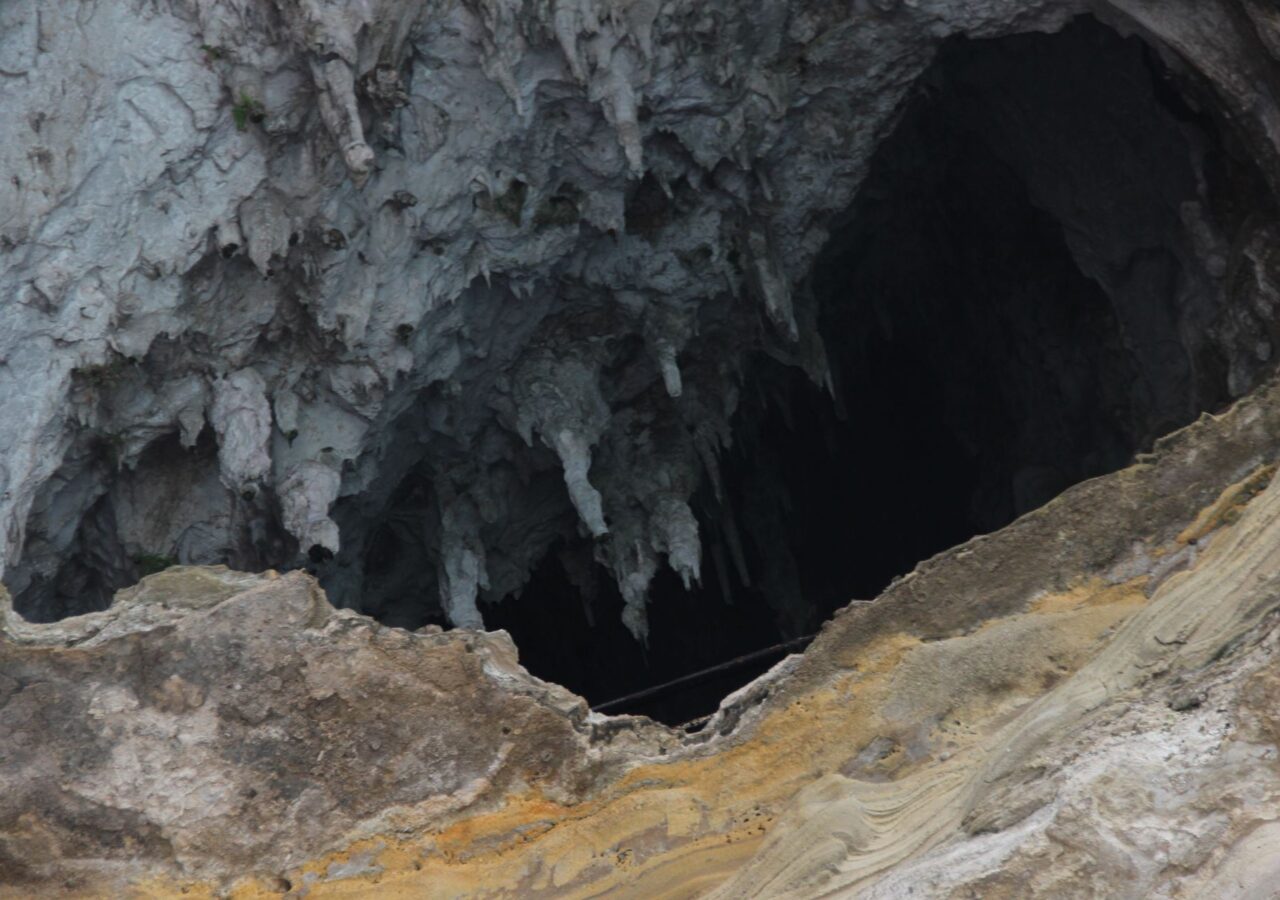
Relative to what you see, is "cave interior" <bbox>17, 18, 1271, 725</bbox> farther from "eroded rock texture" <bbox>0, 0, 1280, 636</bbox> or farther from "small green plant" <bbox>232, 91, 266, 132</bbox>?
"small green plant" <bbox>232, 91, 266, 132</bbox>

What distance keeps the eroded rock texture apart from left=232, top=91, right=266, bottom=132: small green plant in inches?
0.9

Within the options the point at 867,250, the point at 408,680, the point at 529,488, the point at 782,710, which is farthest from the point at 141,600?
the point at 867,250

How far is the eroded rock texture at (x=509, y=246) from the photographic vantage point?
32.2 ft

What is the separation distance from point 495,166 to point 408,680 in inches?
222

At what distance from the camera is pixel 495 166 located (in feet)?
38.1

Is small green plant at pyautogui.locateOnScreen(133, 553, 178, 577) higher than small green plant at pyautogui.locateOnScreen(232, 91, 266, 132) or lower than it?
lower

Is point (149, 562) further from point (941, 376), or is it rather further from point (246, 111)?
point (941, 376)

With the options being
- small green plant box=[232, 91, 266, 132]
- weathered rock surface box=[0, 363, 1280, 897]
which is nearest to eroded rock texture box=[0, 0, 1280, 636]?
small green plant box=[232, 91, 266, 132]

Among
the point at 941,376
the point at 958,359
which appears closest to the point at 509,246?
the point at 958,359

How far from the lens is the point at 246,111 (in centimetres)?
1008

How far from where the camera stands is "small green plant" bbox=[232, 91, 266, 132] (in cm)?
1005

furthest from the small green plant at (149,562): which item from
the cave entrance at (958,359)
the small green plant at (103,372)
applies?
the cave entrance at (958,359)

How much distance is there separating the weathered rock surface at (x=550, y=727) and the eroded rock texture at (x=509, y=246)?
2.63 metres

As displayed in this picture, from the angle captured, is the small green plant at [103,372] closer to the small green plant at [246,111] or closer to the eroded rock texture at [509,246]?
the eroded rock texture at [509,246]
